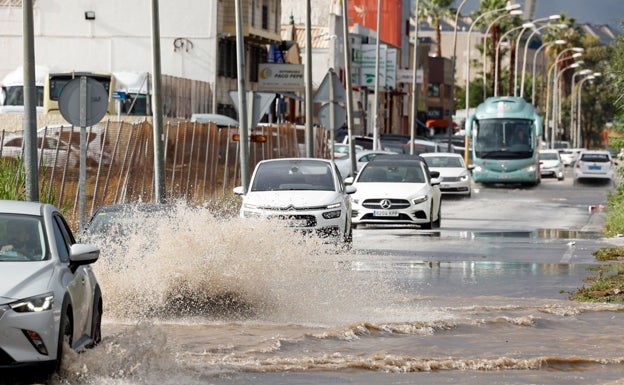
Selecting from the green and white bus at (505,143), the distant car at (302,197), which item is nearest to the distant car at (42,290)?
the distant car at (302,197)

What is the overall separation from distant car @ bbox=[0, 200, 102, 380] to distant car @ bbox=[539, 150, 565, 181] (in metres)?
65.0

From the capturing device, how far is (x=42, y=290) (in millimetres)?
10227

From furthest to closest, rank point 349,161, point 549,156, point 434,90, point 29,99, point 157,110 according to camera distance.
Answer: point 434,90 → point 549,156 → point 349,161 → point 157,110 → point 29,99

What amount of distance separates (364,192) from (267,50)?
43.6m

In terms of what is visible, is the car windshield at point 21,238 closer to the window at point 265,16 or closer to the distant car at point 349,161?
the distant car at point 349,161

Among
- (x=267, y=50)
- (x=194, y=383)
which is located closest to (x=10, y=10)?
(x=267, y=50)

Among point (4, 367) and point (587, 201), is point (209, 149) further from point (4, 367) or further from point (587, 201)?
point (4, 367)

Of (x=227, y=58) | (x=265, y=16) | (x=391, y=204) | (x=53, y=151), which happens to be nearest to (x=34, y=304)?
(x=53, y=151)

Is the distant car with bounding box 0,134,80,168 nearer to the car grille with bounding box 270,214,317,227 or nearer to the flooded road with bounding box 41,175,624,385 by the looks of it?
the car grille with bounding box 270,214,317,227

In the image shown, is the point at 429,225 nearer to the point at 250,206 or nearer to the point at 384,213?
the point at 384,213

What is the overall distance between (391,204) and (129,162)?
5.82 meters

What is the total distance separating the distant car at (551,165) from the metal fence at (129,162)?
34989 millimetres

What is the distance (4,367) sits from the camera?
9.95m

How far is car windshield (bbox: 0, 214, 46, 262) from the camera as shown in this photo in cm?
1119
